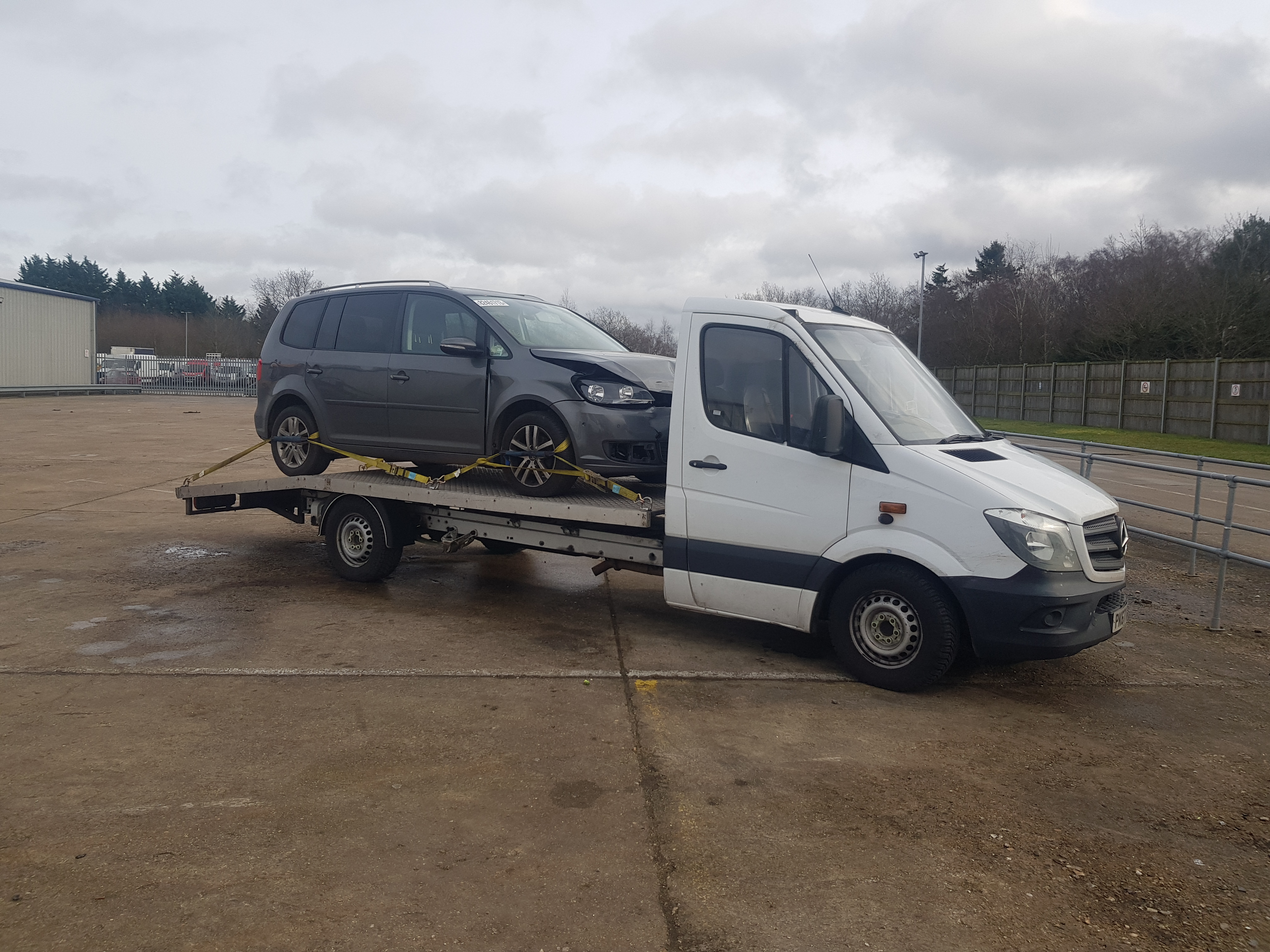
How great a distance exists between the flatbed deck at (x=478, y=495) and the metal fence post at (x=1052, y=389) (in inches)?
1288

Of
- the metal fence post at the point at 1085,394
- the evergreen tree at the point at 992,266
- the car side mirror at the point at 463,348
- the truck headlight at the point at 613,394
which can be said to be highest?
the evergreen tree at the point at 992,266

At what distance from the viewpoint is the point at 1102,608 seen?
572 centimetres

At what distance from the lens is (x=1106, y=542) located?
5.75m

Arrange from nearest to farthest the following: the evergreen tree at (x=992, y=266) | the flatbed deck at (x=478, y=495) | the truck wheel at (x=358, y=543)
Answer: the flatbed deck at (x=478, y=495) < the truck wheel at (x=358, y=543) < the evergreen tree at (x=992, y=266)

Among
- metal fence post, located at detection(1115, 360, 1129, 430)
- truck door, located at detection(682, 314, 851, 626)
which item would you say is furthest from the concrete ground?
metal fence post, located at detection(1115, 360, 1129, 430)

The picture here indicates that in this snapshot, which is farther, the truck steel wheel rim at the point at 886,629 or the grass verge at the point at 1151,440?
the grass verge at the point at 1151,440

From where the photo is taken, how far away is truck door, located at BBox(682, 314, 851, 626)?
597cm

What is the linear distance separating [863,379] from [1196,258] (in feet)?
161

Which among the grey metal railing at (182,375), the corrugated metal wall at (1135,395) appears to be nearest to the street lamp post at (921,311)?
the corrugated metal wall at (1135,395)

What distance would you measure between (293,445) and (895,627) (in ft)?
18.1

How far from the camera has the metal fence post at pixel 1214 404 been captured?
27938 mm

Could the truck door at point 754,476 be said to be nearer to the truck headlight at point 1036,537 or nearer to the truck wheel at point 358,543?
the truck headlight at point 1036,537

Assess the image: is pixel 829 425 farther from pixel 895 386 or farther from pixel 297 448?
pixel 297 448

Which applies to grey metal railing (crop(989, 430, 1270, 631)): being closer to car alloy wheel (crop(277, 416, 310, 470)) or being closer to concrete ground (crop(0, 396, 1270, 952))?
concrete ground (crop(0, 396, 1270, 952))
